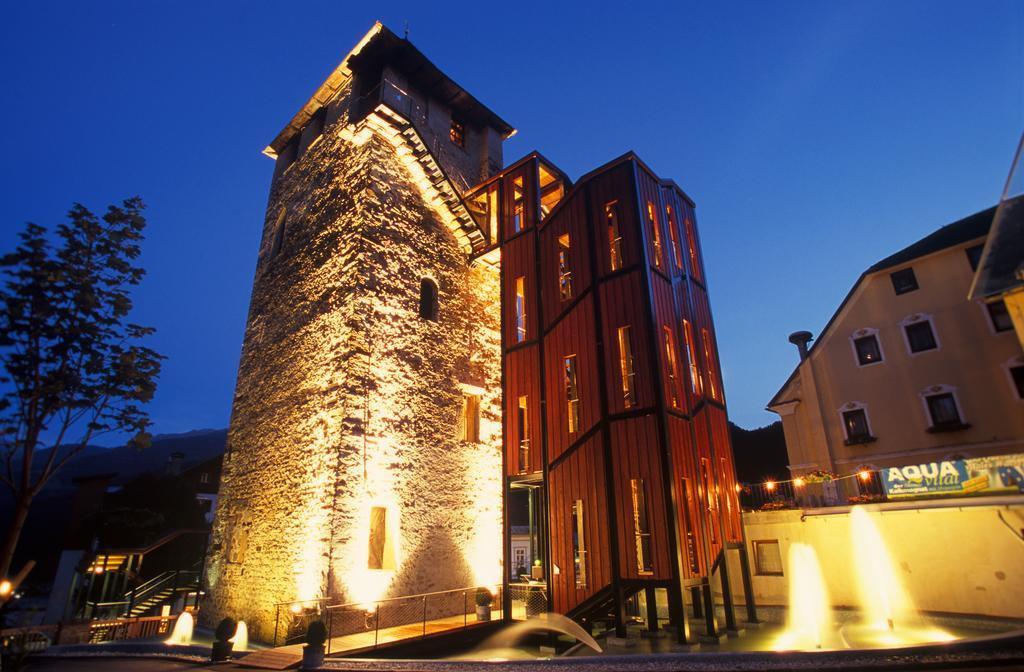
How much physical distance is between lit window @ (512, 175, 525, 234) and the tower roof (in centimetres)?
486

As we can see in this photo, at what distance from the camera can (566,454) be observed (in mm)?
11578

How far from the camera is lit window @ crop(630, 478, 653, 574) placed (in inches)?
394

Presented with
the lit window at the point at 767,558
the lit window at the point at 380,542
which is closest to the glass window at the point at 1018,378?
the lit window at the point at 767,558

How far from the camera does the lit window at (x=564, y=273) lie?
13.5 meters

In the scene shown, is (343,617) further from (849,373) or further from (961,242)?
(961,242)

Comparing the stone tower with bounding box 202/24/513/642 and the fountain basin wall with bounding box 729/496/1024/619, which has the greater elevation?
the stone tower with bounding box 202/24/513/642

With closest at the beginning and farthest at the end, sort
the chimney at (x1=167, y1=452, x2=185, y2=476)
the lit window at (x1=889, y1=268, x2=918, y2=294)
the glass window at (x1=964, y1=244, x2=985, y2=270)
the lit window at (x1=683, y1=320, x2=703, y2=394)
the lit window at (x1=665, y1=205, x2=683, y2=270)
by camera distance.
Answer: the lit window at (x1=683, y1=320, x2=703, y2=394) < the lit window at (x1=665, y1=205, x2=683, y2=270) < the glass window at (x1=964, y1=244, x2=985, y2=270) < the lit window at (x1=889, y1=268, x2=918, y2=294) < the chimney at (x1=167, y1=452, x2=185, y2=476)

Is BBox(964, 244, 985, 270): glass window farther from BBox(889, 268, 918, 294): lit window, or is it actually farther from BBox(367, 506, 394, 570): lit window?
BBox(367, 506, 394, 570): lit window

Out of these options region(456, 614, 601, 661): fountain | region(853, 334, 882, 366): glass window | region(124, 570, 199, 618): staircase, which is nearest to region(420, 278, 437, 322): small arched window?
→ region(456, 614, 601, 661): fountain

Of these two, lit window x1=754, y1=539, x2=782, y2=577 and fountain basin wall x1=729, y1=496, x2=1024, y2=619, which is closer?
fountain basin wall x1=729, y1=496, x2=1024, y2=619

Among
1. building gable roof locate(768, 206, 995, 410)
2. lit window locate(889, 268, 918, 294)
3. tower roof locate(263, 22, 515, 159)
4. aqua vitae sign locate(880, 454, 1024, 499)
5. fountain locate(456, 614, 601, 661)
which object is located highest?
tower roof locate(263, 22, 515, 159)

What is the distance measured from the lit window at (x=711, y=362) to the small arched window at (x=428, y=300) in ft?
25.1

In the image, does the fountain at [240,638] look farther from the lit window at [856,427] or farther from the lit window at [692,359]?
the lit window at [856,427]

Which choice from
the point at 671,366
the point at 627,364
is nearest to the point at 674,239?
the point at 671,366
